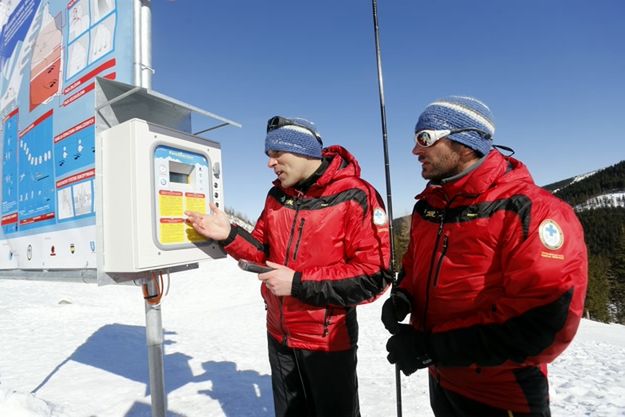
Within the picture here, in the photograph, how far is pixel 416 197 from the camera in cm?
198

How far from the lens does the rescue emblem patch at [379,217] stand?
6.86 feet

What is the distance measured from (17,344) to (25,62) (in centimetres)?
516

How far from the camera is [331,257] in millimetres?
2082

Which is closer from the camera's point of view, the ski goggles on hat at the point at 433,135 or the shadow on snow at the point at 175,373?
the ski goggles on hat at the point at 433,135

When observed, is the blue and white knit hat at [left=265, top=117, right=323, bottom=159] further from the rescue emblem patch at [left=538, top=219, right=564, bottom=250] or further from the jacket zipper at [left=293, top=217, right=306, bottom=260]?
the rescue emblem patch at [left=538, top=219, right=564, bottom=250]

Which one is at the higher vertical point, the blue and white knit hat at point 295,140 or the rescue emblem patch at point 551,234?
the blue and white knit hat at point 295,140

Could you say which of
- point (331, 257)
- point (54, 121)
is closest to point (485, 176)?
point (331, 257)

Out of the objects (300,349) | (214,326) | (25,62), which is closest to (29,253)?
(25,62)

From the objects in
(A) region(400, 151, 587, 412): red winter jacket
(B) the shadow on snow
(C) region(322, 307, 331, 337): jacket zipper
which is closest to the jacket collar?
(A) region(400, 151, 587, 412): red winter jacket

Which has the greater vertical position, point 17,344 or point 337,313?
point 337,313

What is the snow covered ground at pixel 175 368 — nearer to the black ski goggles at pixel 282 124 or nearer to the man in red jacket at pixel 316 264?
the man in red jacket at pixel 316 264

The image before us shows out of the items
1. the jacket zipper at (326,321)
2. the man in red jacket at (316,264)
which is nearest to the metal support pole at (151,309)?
the man in red jacket at (316,264)

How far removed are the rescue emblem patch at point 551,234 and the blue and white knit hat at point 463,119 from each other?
458mm

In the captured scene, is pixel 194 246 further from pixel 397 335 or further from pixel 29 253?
pixel 29 253
